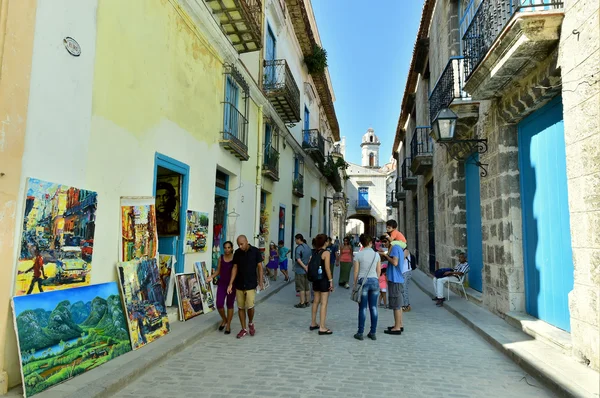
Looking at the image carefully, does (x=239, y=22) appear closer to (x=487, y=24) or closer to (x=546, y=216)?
(x=487, y=24)

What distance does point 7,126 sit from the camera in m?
3.60

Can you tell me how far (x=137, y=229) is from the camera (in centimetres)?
562

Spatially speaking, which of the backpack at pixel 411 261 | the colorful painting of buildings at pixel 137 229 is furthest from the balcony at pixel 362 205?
the colorful painting of buildings at pixel 137 229

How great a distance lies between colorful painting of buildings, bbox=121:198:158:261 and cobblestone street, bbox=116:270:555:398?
1521mm

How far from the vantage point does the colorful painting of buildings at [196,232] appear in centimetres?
739

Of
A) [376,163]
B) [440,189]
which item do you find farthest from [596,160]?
[376,163]

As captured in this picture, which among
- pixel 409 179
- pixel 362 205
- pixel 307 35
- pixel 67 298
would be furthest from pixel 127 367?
pixel 362 205

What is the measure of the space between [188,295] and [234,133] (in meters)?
4.21

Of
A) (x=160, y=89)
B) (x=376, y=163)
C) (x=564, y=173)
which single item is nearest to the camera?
(x=564, y=173)

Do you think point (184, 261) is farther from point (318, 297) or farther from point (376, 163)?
point (376, 163)

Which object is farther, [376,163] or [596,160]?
[376,163]

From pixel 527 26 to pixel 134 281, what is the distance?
5907 mm

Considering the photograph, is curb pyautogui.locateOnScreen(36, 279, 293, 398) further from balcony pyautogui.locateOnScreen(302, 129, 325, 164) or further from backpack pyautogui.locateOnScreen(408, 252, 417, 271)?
balcony pyautogui.locateOnScreen(302, 129, 325, 164)

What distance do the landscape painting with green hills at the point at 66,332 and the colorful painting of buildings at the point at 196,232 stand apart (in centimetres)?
248
